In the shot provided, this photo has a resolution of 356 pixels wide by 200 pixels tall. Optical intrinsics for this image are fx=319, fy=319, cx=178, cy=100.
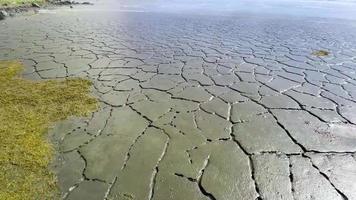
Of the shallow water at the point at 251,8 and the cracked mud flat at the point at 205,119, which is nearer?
the cracked mud flat at the point at 205,119

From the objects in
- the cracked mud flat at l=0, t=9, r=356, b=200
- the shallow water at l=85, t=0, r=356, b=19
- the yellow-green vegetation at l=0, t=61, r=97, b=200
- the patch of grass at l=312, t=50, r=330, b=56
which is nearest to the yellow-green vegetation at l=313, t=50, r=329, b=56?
the patch of grass at l=312, t=50, r=330, b=56

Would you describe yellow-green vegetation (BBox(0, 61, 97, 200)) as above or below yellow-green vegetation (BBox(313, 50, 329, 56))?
above

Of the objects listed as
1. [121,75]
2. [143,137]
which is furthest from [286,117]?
[121,75]

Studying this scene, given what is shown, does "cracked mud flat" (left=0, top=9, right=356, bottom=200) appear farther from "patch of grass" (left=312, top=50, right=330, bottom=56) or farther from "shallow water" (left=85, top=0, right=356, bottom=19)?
"shallow water" (left=85, top=0, right=356, bottom=19)

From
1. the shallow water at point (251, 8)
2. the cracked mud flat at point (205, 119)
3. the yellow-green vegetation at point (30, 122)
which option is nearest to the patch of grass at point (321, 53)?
the cracked mud flat at point (205, 119)

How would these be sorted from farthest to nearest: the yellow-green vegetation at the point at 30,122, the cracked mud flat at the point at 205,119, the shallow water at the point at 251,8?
the shallow water at the point at 251,8 → the cracked mud flat at the point at 205,119 → the yellow-green vegetation at the point at 30,122

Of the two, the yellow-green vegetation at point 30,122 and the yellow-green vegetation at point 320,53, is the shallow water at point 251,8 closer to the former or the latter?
the yellow-green vegetation at point 320,53

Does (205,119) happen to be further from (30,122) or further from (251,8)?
(251,8)
